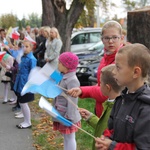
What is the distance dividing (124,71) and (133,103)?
211mm

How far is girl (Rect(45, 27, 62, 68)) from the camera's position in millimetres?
8518

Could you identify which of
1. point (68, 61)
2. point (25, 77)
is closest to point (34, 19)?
point (25, 77)

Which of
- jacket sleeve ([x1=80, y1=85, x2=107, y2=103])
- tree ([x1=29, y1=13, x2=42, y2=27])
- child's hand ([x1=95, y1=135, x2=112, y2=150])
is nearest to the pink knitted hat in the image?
jacket sleeve ([x1=80, y1=85, x2=107, y2=103])

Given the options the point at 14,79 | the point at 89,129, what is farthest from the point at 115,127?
the point at 14,79

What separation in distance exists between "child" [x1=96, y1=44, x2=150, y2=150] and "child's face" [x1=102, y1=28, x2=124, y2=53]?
100cm

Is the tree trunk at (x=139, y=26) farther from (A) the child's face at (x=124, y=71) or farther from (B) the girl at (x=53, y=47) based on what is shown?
(B) the girl at (x=53, y=47)

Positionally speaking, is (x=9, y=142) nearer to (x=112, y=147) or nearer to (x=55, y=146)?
(x=55, y=146)

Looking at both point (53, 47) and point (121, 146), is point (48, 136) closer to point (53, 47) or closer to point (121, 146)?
point (121, 146)

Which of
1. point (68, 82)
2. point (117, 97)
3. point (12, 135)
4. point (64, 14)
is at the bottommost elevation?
point (12, 135)

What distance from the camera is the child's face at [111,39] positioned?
298cm

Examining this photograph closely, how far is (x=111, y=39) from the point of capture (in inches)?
117

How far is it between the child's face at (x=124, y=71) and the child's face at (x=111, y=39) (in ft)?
3.29

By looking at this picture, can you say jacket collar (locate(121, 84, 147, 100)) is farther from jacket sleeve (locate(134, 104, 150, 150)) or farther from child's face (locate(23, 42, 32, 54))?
child's face (locate(23, 42, 32, 54))

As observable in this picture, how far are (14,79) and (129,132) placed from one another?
4787 mm
